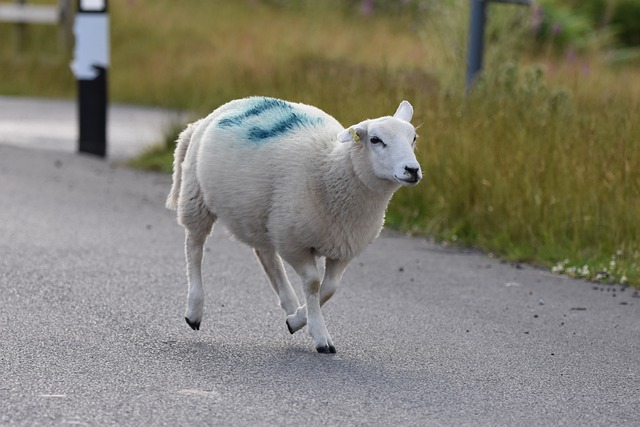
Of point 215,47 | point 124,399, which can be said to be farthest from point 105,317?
point 215,47

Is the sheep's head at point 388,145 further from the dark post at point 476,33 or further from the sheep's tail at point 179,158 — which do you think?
the dark post at point 476,33

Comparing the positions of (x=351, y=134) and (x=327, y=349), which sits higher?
(x=351, y=134)

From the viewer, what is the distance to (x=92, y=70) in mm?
14172

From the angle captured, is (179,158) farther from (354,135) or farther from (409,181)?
(409,181)

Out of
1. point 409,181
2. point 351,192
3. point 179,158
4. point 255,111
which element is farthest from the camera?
point 179,158

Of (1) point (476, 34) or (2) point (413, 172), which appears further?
(1) point (476, 34)

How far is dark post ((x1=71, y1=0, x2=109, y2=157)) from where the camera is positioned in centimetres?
1394

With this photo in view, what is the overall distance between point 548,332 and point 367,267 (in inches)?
79.8

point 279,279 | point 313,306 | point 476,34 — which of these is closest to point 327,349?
point 313,306

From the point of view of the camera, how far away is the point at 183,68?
22000mm

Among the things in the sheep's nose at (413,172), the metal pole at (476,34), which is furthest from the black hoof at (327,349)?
the metal pole at (476,34)

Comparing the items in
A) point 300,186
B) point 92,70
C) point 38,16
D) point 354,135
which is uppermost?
point 354,135

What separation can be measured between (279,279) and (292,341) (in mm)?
337

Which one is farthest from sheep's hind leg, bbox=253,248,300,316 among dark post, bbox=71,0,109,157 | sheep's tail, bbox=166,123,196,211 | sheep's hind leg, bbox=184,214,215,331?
dark post, bbox=71,0,109,157
